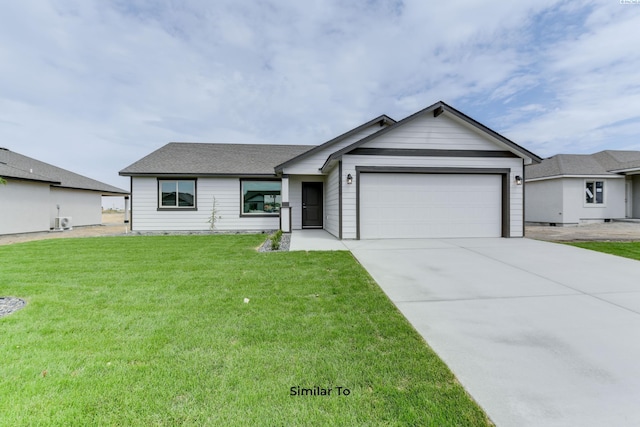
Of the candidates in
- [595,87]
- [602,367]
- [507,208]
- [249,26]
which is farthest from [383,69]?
[602,367]

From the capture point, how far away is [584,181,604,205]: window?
1641 cm

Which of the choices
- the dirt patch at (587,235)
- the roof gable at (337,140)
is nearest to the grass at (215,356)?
the roof gable at (337,140)

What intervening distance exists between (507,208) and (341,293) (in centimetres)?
845

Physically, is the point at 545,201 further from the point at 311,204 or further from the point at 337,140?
the point at 311,204

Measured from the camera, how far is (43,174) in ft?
49.5

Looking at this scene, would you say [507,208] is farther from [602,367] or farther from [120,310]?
[120,310]

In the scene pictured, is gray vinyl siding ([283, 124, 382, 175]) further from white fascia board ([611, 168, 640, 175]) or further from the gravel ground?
white fascia board ([611, 168, 640, 175])

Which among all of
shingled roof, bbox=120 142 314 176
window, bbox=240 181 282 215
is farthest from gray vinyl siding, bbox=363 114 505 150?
shingled roof, bbox=120 142 314 176

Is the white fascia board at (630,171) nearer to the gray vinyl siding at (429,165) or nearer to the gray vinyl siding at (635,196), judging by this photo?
the gray vinyl siding at (635,196)

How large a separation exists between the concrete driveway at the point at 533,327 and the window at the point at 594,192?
13.7 meters

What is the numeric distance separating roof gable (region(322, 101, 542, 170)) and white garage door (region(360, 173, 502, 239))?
1099 millimetres

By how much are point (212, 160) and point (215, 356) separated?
42.1ft

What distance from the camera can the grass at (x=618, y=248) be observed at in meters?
6.91

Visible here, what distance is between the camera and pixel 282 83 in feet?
49.5
